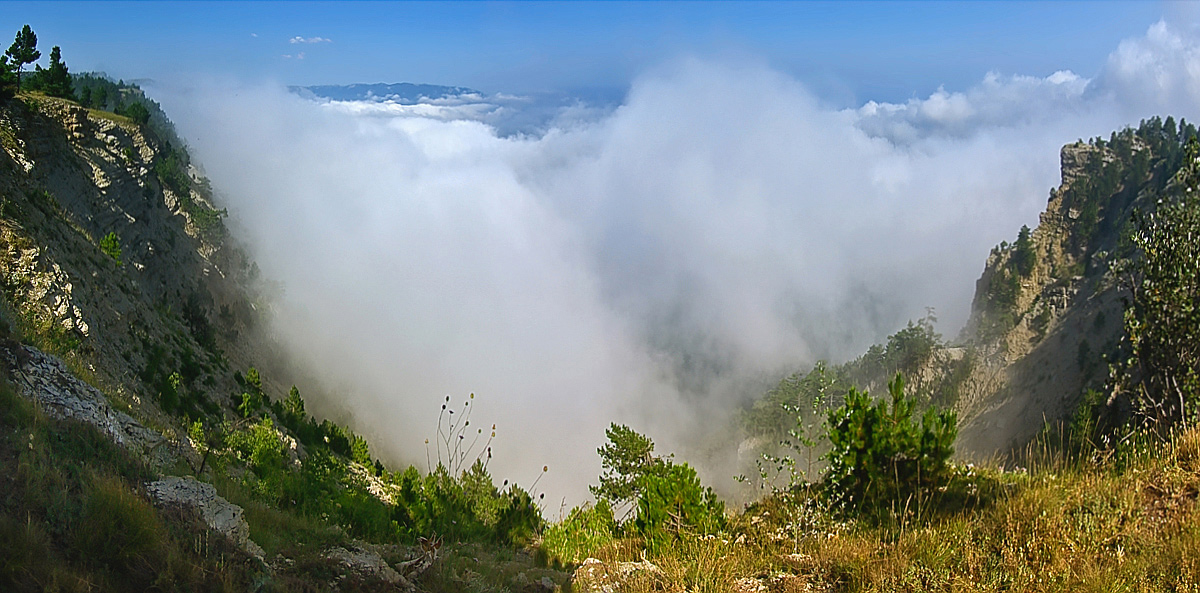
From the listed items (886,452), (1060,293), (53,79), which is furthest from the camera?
(1060,293)

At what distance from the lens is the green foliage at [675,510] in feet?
24.0

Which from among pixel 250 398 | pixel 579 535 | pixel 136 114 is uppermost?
pixel 136 114

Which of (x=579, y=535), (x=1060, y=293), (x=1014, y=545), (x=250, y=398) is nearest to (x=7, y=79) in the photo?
(x=250, y=398)

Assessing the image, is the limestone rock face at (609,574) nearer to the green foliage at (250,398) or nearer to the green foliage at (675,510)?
the green foliage at (675,510)

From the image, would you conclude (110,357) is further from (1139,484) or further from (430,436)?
(430,436)

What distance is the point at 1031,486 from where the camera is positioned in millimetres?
6297

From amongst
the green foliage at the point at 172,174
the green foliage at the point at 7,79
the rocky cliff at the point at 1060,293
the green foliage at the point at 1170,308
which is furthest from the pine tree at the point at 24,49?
the rocky cliff at the point at 1060,293

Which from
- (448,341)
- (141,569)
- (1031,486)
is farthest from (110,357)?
(448,341)

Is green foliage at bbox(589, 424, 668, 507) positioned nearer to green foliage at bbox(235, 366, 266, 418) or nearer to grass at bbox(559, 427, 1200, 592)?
grass at bbox(559, 427, 1200, 592)

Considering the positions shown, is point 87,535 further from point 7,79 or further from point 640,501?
point 7,79

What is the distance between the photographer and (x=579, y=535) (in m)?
8.54

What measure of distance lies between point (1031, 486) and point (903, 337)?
74.8 meters

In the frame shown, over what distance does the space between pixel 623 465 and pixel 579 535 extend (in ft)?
32.2

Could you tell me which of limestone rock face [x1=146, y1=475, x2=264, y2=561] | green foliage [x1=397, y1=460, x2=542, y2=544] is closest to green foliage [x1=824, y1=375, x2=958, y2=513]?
green foliage [x1=397, y1=460, x2=542, y2=544]
